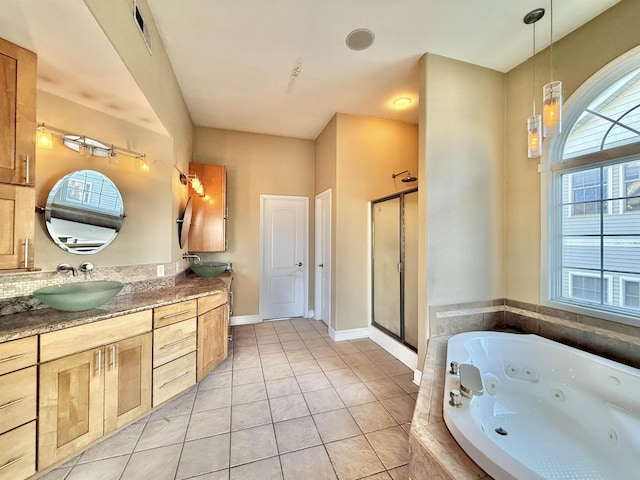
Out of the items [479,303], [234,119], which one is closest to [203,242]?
[234,119]

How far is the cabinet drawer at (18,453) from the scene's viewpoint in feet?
4.20

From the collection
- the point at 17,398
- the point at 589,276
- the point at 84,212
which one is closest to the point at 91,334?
the point at 17,398

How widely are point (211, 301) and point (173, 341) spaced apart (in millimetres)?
468

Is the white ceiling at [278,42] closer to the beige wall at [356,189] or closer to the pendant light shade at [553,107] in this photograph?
the beige wall at [356,189]

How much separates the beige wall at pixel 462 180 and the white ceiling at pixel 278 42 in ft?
0.80

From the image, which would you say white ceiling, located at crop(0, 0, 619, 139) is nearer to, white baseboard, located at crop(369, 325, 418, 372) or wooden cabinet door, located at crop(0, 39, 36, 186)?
wooden cabinet door, located at crop(0, 39, 36, 186)

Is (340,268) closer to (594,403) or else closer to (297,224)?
(297,224)

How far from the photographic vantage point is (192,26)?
6.65 feet

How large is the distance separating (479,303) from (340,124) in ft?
8.87

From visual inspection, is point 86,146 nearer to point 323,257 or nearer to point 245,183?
point 245,183

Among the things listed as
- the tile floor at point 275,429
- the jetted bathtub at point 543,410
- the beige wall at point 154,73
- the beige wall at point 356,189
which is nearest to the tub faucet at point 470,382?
the jetted bathtub at point 543,410

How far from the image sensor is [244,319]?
13.2ft

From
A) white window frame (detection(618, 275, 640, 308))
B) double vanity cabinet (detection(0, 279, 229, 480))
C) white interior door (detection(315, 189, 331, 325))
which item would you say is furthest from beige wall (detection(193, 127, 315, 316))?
white window frame (detection(618, 275, 640, 308))

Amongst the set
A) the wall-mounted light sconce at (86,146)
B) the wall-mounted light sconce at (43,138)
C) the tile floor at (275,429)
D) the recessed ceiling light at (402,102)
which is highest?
the recessed ceiling light at (402,102)
